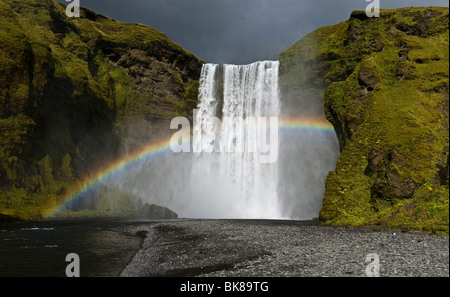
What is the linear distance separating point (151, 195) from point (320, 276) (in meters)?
55.9

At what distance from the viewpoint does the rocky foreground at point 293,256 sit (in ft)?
32.8

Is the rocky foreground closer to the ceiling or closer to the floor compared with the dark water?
closer to the ceiling

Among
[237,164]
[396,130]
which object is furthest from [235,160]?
[396,130]

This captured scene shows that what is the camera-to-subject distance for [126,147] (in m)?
61.1

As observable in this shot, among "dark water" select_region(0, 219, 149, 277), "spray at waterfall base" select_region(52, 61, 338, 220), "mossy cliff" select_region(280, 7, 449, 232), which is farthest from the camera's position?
"spray at waterfall base" select_region(52, 61, 338, 220)

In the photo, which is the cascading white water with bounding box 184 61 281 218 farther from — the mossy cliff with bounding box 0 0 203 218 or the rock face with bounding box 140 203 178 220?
the mossy cliff with bounding box 0 0 203 218

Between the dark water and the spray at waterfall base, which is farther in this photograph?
the spray at waterfall base

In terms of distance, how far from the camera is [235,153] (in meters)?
56.8

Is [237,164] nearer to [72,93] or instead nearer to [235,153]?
[235,153]

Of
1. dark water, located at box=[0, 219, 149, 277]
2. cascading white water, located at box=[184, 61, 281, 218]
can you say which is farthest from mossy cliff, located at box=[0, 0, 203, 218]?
dark water, located at box=[0, 219, 149, 277]

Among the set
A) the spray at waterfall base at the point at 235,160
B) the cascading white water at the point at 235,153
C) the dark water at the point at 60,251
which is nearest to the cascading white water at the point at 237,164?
the cascading white water at the point at 235,153

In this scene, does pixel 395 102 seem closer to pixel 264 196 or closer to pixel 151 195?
pixel 264 196

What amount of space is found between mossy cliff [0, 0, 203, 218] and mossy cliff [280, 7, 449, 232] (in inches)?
1319

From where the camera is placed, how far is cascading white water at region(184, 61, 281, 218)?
2009 inches
